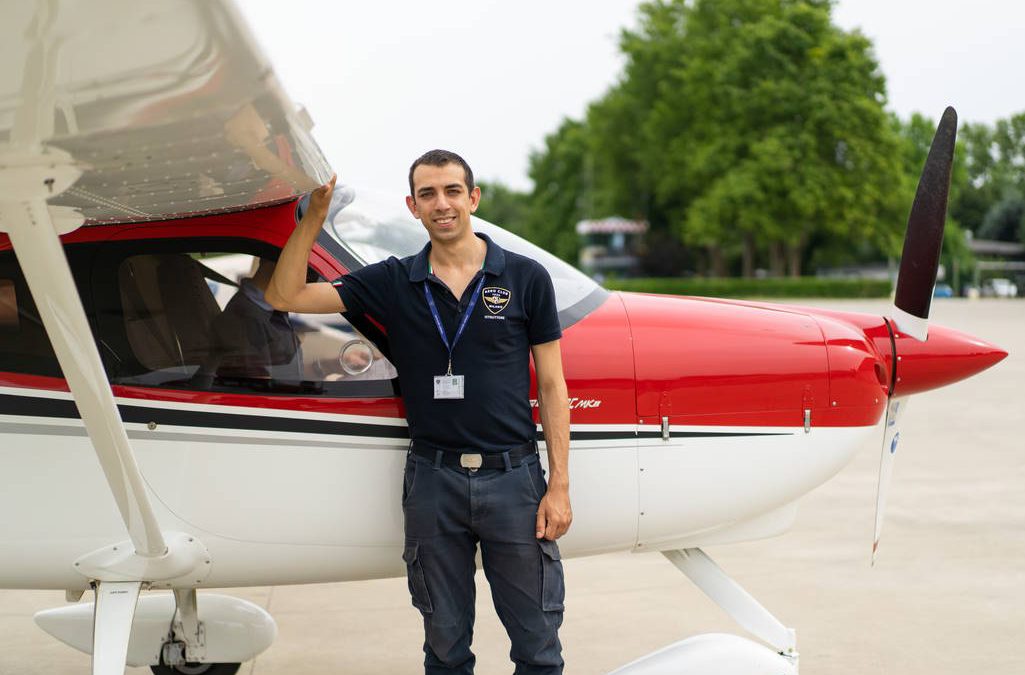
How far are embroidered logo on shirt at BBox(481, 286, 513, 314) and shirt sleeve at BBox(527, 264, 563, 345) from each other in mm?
77

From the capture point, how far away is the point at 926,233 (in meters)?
3.78

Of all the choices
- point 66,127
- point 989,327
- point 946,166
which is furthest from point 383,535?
point 989,327

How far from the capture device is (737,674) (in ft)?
12.2

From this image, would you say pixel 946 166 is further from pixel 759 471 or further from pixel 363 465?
pixel 363 465

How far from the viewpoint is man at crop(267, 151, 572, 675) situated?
3254 mm

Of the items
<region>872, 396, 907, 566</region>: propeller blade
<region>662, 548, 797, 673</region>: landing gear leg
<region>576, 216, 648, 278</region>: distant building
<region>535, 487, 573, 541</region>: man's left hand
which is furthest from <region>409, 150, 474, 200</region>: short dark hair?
<region>576, 216, 648, 278</region>: distant building

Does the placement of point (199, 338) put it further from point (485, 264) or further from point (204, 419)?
point (485, 264)

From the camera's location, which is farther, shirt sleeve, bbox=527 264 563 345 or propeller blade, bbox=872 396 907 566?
propeller blade, bbox=872 396 907 566

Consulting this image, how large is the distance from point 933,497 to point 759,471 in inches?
211

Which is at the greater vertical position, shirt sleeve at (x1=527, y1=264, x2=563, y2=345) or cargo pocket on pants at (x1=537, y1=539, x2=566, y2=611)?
shirt sleeve at (x1=527, y1=264, x2=563, y2=345)

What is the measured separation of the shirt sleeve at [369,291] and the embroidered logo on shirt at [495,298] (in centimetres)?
29

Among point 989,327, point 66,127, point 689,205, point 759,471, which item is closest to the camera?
point 66,127

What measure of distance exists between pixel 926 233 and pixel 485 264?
155cm

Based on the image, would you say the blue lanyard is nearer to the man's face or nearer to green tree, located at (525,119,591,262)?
the man's face
